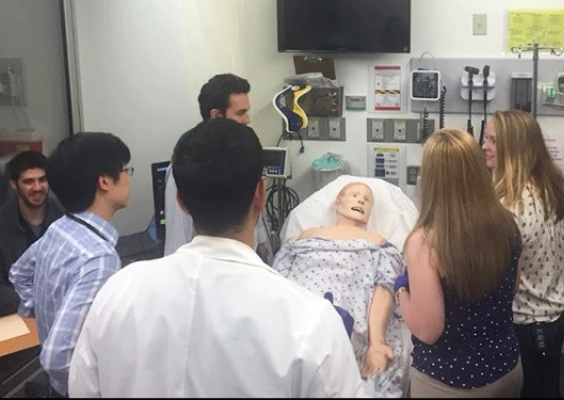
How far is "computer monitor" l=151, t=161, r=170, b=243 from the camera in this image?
3658 mm

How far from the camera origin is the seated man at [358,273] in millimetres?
2656

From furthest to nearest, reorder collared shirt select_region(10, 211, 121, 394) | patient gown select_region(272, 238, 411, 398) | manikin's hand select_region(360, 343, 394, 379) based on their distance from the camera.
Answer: patient gown select_region(272, 238, 411, 398) < manikin's hand select_region(360, 343, 394, 379) < collared shirt select_region(10, 211, 121, 394)

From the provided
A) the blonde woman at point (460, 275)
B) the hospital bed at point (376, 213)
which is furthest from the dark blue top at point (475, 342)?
the hospital bed at point (376, 213)

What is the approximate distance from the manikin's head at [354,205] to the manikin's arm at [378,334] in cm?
57

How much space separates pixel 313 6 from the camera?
395cm

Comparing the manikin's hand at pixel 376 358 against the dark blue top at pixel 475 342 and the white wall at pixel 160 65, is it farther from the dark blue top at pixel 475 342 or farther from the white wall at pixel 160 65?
the white wall at pixel 160 65

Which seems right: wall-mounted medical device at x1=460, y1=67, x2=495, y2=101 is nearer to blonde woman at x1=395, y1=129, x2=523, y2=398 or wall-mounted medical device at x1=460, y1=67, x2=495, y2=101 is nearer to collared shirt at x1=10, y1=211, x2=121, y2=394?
blonde woman at x1=395, y1=129, x2=523, y2=398

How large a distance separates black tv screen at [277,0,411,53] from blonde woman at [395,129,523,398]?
1.85 metres

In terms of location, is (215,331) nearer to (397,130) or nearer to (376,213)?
(376,213)

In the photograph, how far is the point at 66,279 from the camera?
1.88 meters

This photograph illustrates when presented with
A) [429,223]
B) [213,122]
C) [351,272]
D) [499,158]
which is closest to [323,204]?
[351,272]

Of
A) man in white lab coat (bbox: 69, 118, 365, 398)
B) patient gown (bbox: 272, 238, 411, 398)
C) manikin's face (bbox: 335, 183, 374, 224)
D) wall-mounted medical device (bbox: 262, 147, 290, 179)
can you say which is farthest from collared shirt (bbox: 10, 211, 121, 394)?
wall-mounted medical device (bbox: 262, 147, 290, 179)

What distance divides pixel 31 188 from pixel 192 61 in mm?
1029

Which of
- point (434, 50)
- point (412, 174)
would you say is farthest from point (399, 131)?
point (434, 50)
